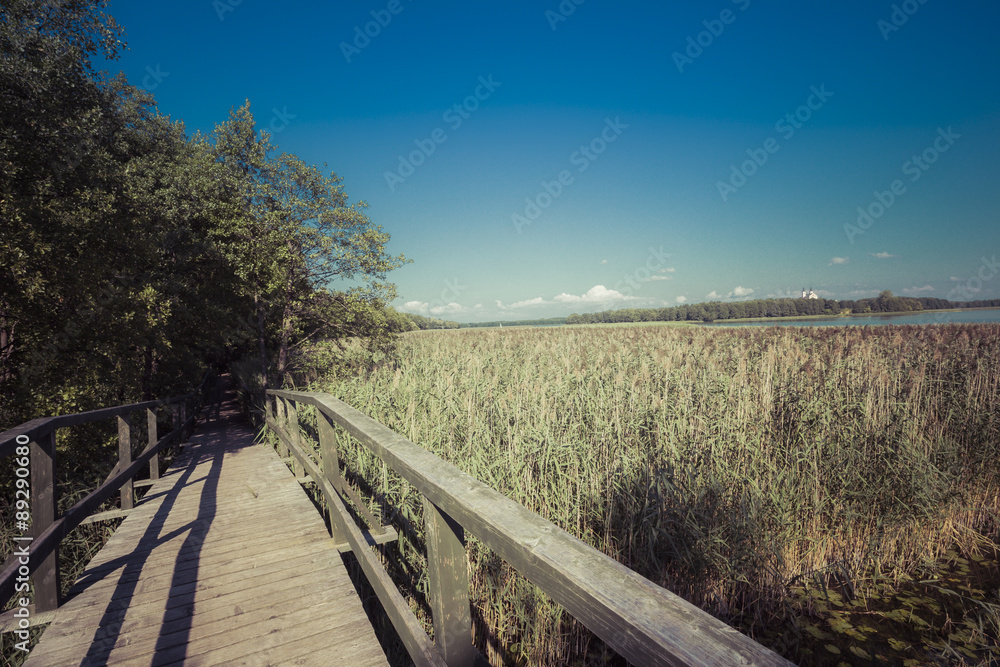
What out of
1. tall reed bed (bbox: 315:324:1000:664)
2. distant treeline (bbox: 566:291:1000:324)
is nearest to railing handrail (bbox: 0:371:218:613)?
tall reed bed (bbox: 315:324:1000:664)

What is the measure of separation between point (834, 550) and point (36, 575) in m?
6.12

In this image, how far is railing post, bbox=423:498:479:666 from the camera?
1392 mm

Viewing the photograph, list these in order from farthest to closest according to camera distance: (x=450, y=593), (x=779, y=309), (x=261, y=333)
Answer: (x=779, y=309) < (x=261, y=333) < (x=450, y=593)

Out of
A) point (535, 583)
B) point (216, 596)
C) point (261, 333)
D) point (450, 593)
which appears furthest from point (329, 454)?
point (261, 333)

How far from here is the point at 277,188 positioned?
12781mm

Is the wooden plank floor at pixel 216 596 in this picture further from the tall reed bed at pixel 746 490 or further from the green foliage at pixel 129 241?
the green foliage at pixel 129 241

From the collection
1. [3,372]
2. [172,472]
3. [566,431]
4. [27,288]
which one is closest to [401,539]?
[566,431]

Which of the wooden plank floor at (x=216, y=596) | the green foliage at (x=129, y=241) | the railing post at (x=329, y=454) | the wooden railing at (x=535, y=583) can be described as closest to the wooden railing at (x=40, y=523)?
the wooden plank floor at (x=216, y=596)

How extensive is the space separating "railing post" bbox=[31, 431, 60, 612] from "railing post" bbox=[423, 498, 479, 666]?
9.06ft

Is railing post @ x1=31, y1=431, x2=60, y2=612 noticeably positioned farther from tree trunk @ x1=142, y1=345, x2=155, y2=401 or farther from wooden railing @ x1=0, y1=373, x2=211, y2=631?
tree trunk @ x1=142, y1=345, x2=155, y2=401

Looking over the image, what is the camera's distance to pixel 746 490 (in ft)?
13.3

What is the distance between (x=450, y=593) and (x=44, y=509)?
9.69ft

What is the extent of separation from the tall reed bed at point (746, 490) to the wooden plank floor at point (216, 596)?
0.93m

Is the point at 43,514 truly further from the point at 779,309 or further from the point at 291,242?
the point at 779,309
